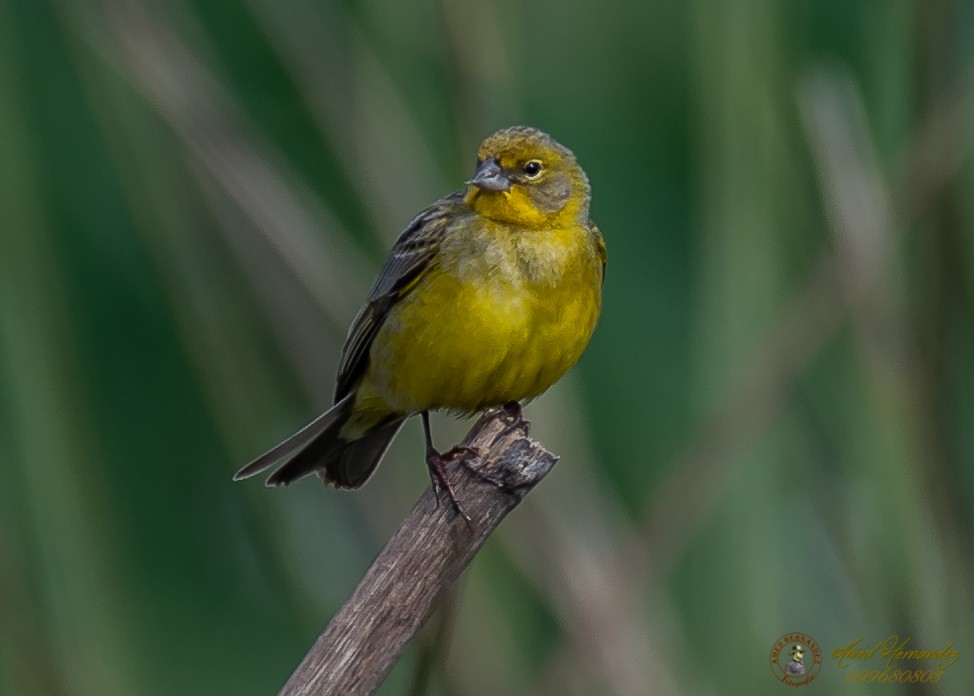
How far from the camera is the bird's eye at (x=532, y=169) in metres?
3.57

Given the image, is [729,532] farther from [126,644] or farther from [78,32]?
[78,32]

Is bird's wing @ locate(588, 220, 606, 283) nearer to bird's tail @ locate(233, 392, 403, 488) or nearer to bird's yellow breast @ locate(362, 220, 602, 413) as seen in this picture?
bird's yellow breast @ locate(362, 220, 602, 413)

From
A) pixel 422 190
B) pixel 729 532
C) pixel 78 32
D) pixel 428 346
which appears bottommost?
pixel 729 532

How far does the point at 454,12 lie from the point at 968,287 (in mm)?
1088

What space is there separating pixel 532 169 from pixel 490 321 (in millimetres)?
463

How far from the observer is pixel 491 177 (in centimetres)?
349

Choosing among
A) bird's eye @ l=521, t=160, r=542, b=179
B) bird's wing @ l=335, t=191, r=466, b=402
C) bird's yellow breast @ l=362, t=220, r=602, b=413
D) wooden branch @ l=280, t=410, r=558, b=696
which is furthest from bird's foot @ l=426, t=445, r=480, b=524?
bird's eye @ l=521, t=160, r=542, b=179

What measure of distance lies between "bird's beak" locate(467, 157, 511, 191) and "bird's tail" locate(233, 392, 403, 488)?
0.60 meters

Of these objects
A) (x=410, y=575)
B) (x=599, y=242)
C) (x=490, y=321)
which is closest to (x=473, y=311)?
(x=490, y=321)

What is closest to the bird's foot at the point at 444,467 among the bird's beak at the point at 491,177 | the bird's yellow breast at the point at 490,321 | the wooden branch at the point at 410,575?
the wooden branch at the point at 410,575

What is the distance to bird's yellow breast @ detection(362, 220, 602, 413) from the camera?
3.29 m

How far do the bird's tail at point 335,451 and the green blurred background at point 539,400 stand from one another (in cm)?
12

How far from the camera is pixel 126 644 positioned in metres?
3.02

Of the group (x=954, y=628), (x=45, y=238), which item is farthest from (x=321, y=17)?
(x=954, y=628)
